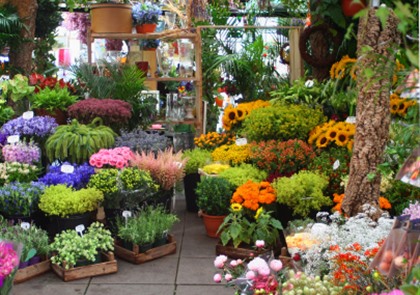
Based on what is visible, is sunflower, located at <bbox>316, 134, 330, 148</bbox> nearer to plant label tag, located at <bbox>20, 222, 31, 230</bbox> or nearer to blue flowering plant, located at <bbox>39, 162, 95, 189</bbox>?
blue flowering plant, located at <bbox>39, 162, 95, 189</bbox>

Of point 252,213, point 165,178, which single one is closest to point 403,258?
point 252,213

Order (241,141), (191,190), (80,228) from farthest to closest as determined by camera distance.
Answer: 1. (191,190)
2. (241,141)
3. (80,228)

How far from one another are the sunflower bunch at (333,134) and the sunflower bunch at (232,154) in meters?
0.61

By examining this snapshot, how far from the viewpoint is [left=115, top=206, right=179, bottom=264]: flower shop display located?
4.83 metres

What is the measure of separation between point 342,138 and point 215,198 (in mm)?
1236

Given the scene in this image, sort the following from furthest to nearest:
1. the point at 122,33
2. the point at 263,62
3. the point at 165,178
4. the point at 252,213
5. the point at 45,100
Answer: the point at 263,62, the point at 122,33, the point at 45,100, the point at 165,178, the point at 252,213

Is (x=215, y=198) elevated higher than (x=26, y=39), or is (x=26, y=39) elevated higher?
(x=26, y=39)

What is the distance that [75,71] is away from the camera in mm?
6754

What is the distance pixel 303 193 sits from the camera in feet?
16.3

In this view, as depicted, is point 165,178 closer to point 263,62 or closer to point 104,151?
point 104,151

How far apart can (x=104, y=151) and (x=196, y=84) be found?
2.81 m

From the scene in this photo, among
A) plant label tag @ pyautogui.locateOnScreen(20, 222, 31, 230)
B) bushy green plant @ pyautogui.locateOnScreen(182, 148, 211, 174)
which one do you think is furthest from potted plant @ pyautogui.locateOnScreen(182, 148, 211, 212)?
plant label tag @ pyautogui.locateOnScreen(20, 222, 31, 230)

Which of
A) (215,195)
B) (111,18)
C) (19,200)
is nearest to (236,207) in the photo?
(215,195)

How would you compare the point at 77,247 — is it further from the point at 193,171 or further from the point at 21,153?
the point at 193,171
